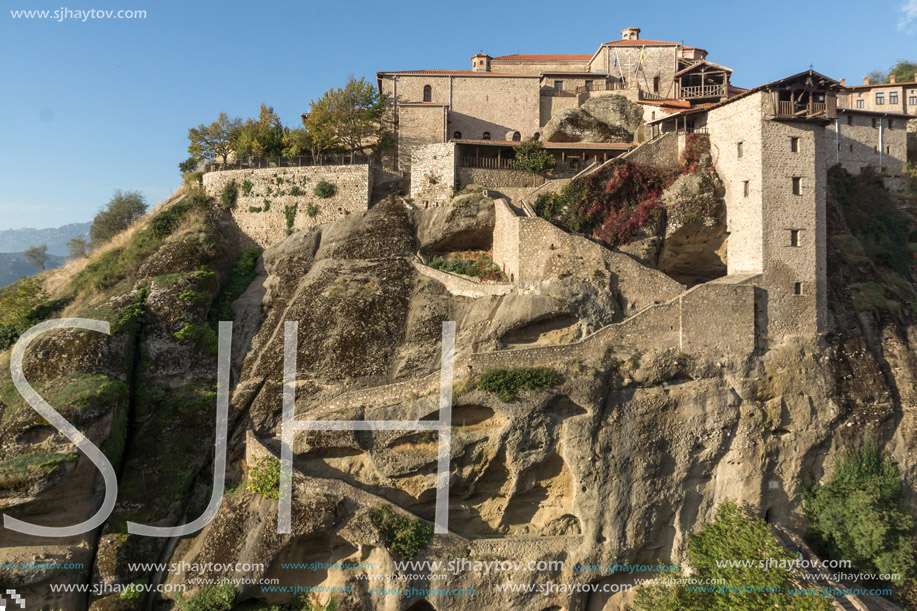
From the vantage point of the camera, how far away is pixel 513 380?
70.2 feet

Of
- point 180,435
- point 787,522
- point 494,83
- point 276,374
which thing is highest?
point 494,83

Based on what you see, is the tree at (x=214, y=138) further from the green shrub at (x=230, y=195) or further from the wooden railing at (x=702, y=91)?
the wooden railing at (x=702, y=91)

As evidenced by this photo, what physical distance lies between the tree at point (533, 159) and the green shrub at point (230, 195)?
52.3 ft

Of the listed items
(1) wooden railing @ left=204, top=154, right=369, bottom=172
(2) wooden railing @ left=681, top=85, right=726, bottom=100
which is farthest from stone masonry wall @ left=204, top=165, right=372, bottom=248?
(2) wooden railing @ left=681, top=85, right=726, bottom=100

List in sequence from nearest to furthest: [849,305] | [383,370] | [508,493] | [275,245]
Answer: [508,493] → [383,370] → [849,305] → [275,245]

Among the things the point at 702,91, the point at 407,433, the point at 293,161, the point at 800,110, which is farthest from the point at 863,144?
the point at 293,161

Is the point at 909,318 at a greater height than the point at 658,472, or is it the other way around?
the point at 909,318

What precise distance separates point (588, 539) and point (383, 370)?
10.3m

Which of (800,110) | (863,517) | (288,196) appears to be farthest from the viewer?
(288,196)

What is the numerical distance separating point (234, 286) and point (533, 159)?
55.9ft

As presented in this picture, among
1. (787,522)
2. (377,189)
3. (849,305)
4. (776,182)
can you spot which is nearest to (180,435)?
(377,189)

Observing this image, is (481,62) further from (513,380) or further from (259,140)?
(513,380)

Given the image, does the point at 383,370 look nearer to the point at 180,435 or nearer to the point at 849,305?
the point at 180,435

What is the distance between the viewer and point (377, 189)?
32.5 m
